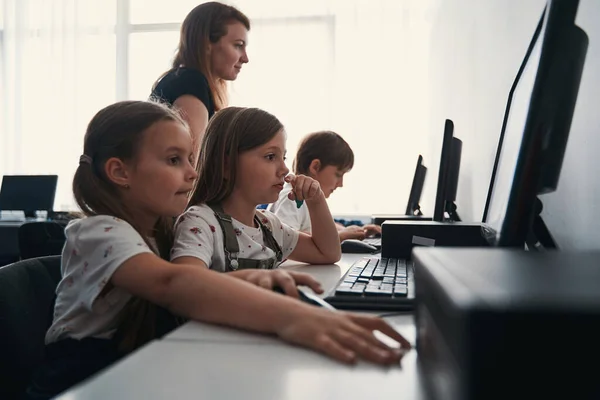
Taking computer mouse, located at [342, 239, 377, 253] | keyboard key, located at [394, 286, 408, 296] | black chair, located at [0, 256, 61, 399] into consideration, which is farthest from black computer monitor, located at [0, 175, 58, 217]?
keyboard key, located at [394, 286, 408, 296]

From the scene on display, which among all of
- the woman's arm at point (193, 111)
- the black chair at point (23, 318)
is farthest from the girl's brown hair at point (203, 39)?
the black chair at point (23, 318)

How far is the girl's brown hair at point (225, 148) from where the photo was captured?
127 centimetres

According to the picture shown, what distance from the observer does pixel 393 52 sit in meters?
3.90

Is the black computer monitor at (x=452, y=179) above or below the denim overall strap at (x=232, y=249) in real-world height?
above

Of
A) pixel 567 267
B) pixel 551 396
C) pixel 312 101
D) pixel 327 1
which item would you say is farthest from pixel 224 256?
pixel 327 1

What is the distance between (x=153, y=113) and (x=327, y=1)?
3252mm

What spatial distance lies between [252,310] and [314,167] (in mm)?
1842

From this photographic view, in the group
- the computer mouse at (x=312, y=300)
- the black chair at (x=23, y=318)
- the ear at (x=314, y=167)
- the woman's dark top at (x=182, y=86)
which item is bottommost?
the black chair at (x=23, y=318)

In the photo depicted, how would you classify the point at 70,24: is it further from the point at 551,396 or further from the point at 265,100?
the point at 551,396

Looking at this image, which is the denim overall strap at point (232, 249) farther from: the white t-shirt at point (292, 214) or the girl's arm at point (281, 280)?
the white t-shirt at point (292, 214)

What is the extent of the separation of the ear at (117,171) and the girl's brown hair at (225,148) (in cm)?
27

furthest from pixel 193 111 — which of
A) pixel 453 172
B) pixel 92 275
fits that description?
pixel 92 275

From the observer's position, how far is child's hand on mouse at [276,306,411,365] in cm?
53

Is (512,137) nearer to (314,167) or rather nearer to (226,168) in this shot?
(226,168)
